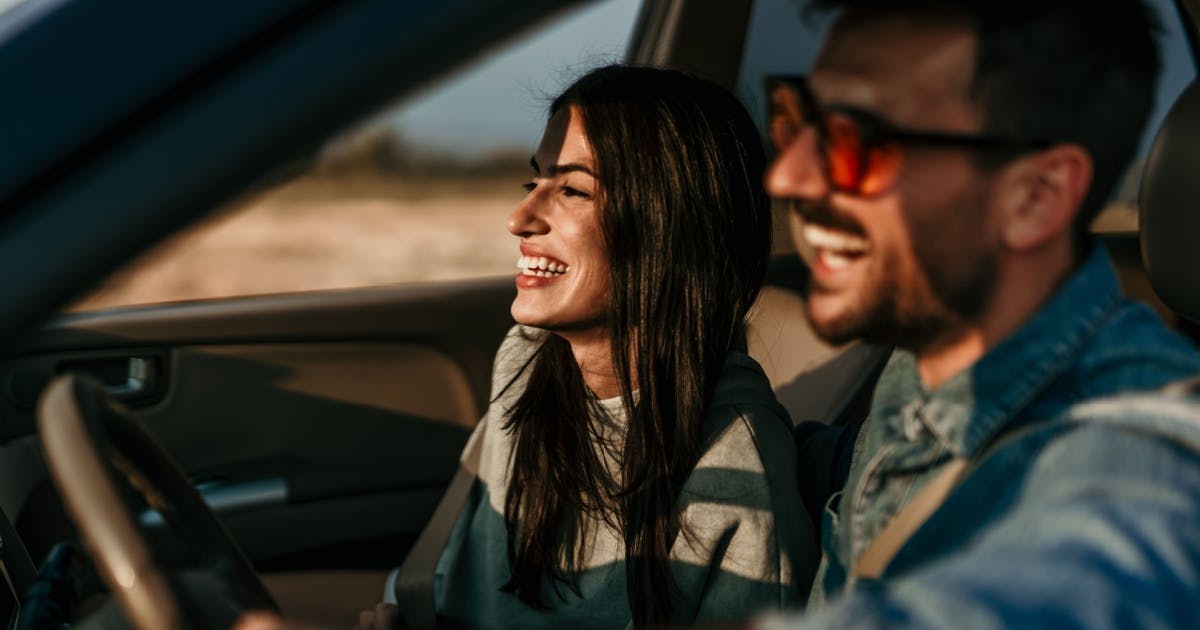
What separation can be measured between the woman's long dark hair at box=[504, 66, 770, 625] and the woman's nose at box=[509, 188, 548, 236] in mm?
108

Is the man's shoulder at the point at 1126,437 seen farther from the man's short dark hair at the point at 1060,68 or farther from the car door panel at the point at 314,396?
the car door panel at the point at 314,396

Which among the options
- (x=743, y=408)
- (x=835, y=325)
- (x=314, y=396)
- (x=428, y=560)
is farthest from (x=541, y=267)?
(x=314, y=396)

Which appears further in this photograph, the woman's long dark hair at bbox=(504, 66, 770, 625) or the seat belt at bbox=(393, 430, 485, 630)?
the seat belt at bbox=(393, 430, 485, 630)

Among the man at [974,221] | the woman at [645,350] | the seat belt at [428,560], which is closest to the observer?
the man at [974,221]

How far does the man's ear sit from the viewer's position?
1207 millimetres

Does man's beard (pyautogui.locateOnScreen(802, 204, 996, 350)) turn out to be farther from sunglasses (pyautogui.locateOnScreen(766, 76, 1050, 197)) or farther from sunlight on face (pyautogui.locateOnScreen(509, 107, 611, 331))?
sunlight on face (pyautogui.locateOnScreen(509, 107, 611, 331))

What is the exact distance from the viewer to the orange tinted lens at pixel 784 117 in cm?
129

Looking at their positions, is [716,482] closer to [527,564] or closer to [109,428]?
[527,564]

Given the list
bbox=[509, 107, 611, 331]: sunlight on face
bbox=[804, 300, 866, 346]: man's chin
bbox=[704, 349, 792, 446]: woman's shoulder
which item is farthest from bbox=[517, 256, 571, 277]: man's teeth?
bbox=[804, 300, 866, 346]: man's chin

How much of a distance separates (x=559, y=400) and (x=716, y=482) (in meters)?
0.41

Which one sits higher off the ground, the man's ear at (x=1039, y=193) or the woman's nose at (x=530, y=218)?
the man's ear at (x=1039, y=193)

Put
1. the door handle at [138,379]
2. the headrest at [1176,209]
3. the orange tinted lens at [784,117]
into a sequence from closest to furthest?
1. the orange tinted lens at [784,117]
2. the headrest at [1176,209]
3. the door handle at [138,379]

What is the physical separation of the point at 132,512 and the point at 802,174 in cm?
73

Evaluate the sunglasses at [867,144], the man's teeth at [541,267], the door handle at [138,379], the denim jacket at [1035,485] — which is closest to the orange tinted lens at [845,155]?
the sunglasses at [867,144]
